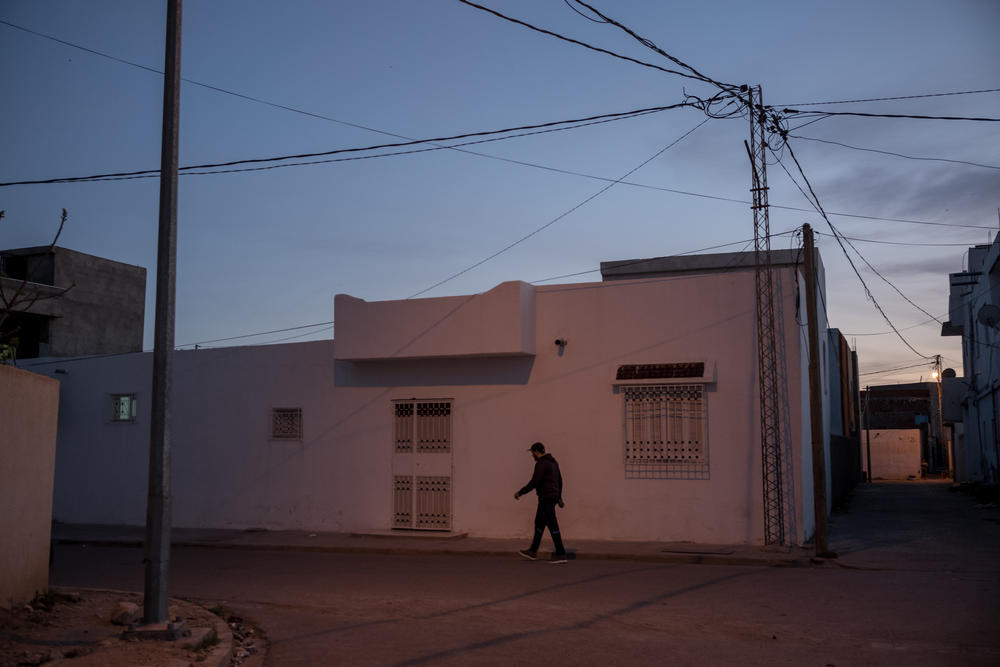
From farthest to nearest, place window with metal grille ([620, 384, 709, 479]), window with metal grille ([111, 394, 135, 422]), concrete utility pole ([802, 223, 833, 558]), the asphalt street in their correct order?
1. window with metal grille ([111, 394, 135, 422])
2. window with metal grille ([620, 384, 709, 479])
3. concrete utility pole ([802, 223, 833, 558])
4. the asphalt street

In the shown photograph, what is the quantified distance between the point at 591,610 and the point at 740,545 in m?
6.65

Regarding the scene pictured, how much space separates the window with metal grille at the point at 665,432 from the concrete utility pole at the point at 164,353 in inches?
388

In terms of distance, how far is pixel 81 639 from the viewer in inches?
302

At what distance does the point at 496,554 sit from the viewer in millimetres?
15250

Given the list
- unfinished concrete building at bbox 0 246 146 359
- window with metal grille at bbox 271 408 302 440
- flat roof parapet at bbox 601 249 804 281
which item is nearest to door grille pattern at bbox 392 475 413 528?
window with metal grille at bbox 271 408 302 440

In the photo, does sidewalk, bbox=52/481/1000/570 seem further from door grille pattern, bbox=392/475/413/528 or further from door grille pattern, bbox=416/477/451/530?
door grille pattern, bbox=416/477/451/530

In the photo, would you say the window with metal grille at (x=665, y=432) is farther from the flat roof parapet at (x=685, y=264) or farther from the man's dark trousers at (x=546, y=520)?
the flat roof parapet at (x=685, y=264)

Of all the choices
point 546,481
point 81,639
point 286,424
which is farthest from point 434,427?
point 81,639

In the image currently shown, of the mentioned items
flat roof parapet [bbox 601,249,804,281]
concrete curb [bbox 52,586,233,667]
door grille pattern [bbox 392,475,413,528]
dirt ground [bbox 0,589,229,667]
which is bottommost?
concrete curb [bbox 52,586,233,667]

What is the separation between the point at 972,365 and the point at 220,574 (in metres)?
33.4

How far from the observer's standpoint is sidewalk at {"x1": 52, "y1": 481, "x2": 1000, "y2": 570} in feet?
44.4

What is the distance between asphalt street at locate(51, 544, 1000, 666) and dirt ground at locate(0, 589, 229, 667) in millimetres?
683

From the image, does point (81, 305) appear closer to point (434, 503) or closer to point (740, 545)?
point (434, 503)

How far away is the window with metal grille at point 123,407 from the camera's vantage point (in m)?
22.0
